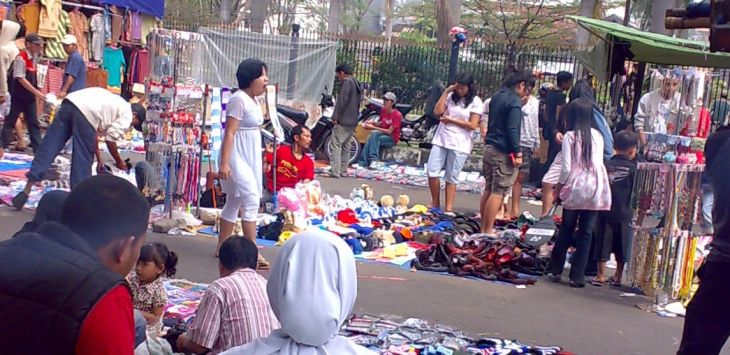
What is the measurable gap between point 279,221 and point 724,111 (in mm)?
8311

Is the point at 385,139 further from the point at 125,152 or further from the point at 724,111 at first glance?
the point at 724,111

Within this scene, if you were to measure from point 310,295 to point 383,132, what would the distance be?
14.2 metres

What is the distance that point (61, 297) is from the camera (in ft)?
7.92

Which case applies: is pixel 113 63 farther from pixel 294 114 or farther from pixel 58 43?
pixel 294 114

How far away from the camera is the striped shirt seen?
4492 mm

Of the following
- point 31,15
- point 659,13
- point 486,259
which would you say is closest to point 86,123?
point 486,259

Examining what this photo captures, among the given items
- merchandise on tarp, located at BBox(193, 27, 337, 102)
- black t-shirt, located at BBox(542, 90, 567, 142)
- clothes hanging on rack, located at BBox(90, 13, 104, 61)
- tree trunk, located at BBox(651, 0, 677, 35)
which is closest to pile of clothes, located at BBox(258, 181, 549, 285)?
black t-shirt, located at BBox(542, 90, 567, 142)

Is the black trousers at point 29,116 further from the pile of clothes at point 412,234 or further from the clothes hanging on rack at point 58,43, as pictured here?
the pile of clothes at point 412,234

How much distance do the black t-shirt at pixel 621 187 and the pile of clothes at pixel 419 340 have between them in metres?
2.40

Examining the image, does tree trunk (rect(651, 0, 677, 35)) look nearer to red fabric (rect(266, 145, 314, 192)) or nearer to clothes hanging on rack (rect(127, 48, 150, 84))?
clothes hanging on rack (rect(127, 48, 150, 84))

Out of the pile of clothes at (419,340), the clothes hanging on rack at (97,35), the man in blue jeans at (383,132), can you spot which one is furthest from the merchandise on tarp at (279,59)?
the pile of clothes at (419,340)

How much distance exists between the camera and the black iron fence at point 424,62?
58.9 feet

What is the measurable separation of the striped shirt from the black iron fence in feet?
45.2

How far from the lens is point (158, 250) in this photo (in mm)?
5773
